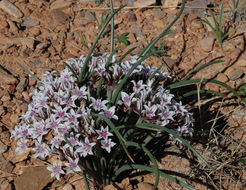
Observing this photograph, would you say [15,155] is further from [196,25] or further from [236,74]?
[196,25]

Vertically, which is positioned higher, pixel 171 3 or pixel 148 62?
pixel 171 3

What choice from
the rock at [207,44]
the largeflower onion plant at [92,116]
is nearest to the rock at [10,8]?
the largeflower onion plant at [92,116]

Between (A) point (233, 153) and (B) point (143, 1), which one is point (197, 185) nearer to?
(A) point (233, 153)

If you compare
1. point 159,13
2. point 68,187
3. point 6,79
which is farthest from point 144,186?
point 159,13

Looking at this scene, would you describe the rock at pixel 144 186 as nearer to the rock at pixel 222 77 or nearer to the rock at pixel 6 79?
the rock at pixel 222 77

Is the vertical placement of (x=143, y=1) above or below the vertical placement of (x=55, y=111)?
above

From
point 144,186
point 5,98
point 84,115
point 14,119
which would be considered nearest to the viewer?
point 84,115

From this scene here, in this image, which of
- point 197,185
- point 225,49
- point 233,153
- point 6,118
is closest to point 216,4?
point 225,49
